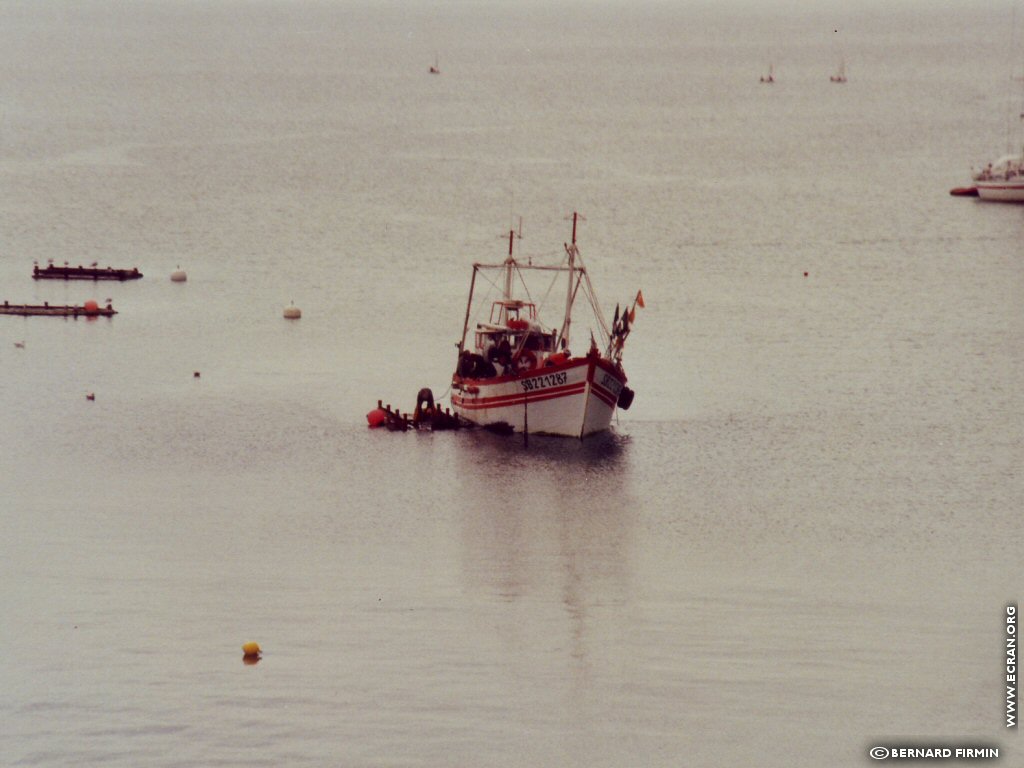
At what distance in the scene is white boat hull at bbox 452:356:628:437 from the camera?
78.1m

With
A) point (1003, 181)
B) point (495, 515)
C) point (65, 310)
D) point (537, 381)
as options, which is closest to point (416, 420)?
point (537, 381)

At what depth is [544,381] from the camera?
7888cm

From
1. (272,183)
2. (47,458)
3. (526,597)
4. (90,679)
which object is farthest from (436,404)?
(272,183)

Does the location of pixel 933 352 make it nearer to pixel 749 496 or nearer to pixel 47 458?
pixel 749 496

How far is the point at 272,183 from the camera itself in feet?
531

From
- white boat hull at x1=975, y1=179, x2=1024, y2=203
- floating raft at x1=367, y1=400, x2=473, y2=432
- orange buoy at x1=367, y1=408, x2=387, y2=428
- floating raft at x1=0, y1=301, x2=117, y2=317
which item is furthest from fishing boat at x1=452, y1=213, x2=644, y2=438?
white boat hull at x1=975, y1=179, x2=1024, y2=203

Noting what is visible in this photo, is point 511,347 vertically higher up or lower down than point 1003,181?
lower down

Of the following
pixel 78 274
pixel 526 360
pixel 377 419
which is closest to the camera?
pixel 526 360

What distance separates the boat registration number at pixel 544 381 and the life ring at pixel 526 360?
5.87ft

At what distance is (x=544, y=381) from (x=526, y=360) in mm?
Answer: 2410

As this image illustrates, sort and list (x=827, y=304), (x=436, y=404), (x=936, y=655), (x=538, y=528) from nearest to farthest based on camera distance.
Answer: (x=936, y=655), (x=538, y=528), (x=436, y=404), (x=827, y=304)

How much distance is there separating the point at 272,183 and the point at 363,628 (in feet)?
361

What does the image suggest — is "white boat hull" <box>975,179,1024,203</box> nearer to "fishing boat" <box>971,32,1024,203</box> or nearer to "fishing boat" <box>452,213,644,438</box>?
"fishing boat" <box>971,32,1024,203</box>

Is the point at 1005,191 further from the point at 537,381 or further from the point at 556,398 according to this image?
the point at 537,381
